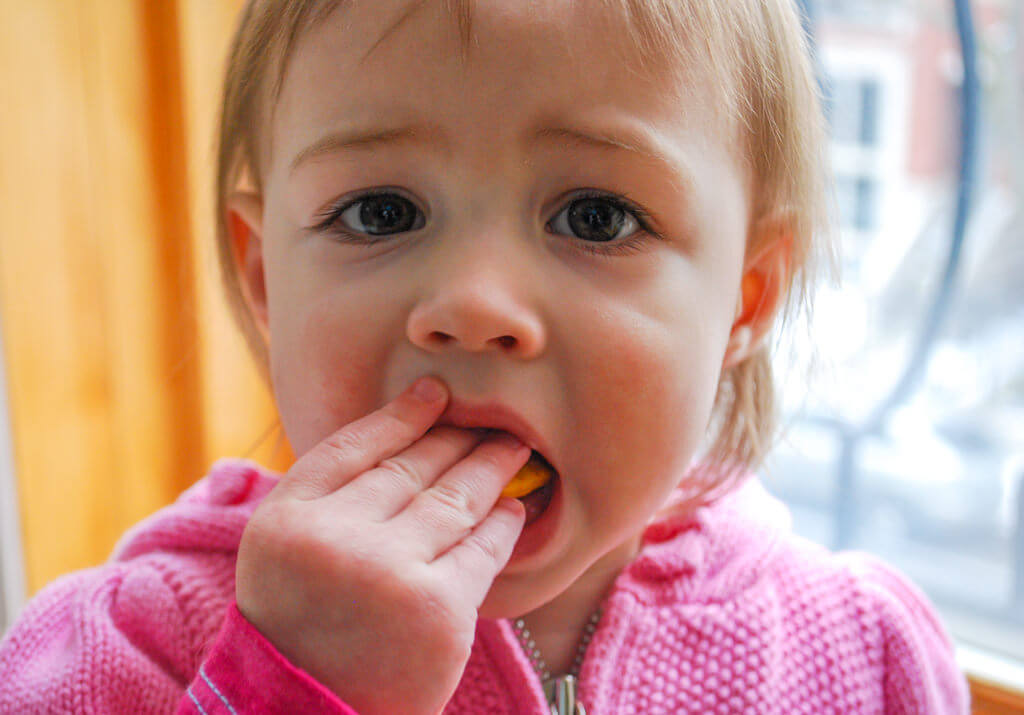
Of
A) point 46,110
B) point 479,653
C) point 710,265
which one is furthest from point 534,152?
point 46,110

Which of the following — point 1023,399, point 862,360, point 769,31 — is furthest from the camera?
point 862,360

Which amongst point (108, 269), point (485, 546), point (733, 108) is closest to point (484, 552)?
point (485, 546)

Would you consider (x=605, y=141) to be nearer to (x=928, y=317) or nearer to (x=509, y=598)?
(x=509, y=598)

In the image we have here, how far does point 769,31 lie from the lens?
0.73 metres

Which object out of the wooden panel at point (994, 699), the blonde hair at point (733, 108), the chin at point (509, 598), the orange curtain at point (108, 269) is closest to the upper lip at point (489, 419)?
the chin at point (509, 598)

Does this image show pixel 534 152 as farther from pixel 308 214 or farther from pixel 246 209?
pixel 246 209

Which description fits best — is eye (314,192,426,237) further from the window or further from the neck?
the window

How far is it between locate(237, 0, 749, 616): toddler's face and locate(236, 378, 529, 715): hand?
0.07m

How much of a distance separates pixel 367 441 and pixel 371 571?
0.31 ft

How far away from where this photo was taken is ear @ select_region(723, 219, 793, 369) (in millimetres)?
793

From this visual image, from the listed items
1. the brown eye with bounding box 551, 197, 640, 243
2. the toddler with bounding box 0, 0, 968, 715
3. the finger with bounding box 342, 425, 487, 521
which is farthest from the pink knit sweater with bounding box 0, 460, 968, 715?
the brown eye with bounding box 551, 197, 640, 243

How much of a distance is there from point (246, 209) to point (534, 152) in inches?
12.7

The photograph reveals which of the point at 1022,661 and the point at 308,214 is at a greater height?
the point at 308,214

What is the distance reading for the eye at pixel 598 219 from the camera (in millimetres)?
646
